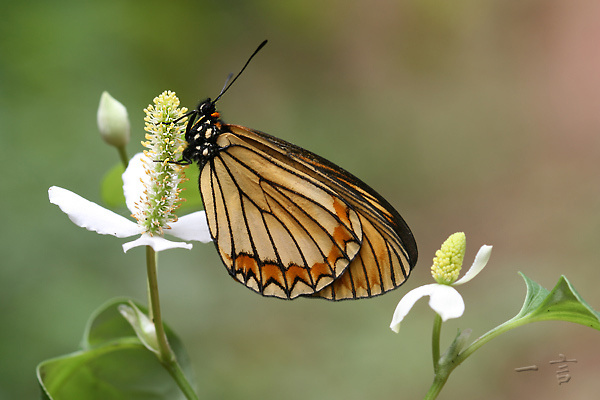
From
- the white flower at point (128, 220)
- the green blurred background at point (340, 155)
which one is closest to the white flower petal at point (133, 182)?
the white flower at point (128, 220)

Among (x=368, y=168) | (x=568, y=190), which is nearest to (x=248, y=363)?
(x=368, y=168)

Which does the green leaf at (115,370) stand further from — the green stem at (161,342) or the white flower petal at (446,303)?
the white flower petal at (446,303)

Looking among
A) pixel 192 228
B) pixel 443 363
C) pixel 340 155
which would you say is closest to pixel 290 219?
pixel 192 228

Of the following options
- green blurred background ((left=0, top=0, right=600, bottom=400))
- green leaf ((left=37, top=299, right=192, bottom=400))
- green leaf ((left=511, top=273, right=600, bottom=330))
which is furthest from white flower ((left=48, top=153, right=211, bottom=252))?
green blurred background ((left=0, top=0, right=600, bottom=400))

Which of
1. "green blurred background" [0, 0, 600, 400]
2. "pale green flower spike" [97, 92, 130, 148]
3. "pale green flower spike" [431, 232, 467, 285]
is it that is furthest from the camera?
"green blurred background" [0, 0, 600, 400]

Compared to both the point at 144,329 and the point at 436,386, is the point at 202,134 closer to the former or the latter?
the point at 144,329

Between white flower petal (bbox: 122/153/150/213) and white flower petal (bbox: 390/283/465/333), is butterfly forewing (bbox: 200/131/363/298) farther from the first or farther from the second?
white flower petal (bbox: 390/283/465/333)

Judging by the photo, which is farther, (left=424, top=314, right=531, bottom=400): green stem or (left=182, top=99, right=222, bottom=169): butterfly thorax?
(left=182, top=99, right=222, bottom=169): butterfly thorax

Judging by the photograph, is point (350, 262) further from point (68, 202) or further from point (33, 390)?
point (33, 390)
